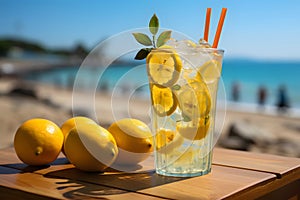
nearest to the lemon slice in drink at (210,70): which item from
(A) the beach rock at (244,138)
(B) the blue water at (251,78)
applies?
(A) the beach rock at (244,138)

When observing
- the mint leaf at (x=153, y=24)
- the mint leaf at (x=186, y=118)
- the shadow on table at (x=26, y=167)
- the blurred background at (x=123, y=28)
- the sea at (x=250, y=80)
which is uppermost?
the blurred background at (x=123, y=28)

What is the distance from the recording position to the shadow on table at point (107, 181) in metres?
1.04

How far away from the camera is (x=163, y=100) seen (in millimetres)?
1161

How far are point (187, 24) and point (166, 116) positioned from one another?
162ft

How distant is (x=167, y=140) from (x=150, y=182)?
117 mm

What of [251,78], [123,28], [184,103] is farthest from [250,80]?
[184,103]

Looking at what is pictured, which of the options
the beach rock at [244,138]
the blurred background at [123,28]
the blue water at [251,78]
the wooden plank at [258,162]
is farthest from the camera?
the blurred background at [123,28]

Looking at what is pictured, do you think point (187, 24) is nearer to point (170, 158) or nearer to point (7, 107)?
point (7, 107)

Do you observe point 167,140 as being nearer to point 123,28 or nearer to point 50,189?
point 50,189

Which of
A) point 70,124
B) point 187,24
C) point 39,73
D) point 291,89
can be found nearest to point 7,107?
point 70,124

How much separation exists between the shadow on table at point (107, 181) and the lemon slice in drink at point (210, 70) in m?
0.24

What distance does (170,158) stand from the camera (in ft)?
3.91

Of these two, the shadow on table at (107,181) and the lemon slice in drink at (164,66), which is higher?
the lemon slice in drink at (164,66)

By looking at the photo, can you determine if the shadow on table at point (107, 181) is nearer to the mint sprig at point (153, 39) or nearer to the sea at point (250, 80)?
the mint sprig at point (153, 39)
